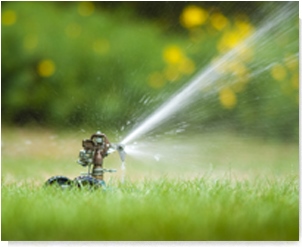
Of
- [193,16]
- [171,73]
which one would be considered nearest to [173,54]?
[171,73]

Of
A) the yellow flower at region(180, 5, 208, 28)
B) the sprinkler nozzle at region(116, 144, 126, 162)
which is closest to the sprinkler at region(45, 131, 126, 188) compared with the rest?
the sprinkler nozzle at region(116, 144, 126, 162)

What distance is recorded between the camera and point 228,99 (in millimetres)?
3164

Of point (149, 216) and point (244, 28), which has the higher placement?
point (244, 28)

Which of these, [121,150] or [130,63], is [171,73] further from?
[121,150]

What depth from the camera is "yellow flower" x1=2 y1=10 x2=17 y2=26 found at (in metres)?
3.03

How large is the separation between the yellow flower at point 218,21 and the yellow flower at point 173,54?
196mm

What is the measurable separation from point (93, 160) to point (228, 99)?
70cm

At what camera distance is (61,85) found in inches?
129

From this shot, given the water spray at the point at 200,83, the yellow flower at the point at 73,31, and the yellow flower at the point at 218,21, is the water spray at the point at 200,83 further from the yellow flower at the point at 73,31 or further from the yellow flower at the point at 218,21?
the yellow flower at the point at 73,31

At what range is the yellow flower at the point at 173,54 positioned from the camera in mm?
3262

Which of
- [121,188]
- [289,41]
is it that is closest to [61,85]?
[121,188]

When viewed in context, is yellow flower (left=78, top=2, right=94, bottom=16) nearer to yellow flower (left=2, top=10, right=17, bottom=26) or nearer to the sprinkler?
yellow flower (left=2, top=10, right=17, bottom=26)

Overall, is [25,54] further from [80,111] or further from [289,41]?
[289,41]

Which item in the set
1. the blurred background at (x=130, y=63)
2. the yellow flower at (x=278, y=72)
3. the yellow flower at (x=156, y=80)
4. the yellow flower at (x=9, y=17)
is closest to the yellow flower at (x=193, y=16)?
the blurred background at (x=130, y=63)
